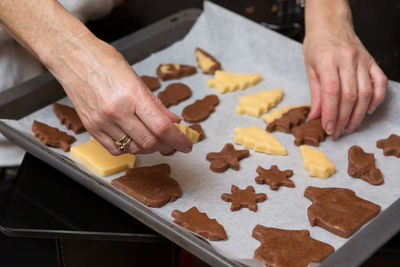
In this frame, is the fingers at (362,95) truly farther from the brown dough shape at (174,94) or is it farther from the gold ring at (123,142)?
the gold ring at (123,142)

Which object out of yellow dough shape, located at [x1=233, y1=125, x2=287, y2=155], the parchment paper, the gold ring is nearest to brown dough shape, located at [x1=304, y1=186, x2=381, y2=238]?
the parchment paper

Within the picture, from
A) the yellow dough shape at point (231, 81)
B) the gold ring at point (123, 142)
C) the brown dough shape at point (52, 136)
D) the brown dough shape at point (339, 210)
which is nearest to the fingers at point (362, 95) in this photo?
the brown dough shape at point (339, 210)

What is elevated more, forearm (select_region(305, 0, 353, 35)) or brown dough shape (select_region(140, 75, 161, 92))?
forearm (select_region(305, 0, 353, 35))

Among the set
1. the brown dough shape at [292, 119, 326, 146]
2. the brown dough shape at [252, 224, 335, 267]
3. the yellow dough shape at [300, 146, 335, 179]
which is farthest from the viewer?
the brown dough shape at [292, 119, 326, 146]

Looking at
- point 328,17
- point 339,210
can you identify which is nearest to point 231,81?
point 328,17

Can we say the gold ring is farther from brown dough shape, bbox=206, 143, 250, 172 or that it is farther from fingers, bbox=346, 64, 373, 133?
fingers, bbox=346, 64, 373, 133

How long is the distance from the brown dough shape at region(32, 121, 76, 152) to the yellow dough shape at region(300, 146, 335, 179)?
56 cm

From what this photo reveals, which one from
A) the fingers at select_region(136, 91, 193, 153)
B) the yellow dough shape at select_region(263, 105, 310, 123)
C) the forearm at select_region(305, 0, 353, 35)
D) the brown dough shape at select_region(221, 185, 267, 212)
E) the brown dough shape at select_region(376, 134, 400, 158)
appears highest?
the fingers at select_region(136, 91, 193, 153)

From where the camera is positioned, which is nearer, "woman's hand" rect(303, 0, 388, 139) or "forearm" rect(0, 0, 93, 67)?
"forearm" rect(0, 0, 93, 67)

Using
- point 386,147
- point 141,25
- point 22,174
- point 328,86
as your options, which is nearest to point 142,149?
point 22,174

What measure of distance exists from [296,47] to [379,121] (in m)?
0.32

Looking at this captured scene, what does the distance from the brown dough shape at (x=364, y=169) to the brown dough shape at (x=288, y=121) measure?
18 cm

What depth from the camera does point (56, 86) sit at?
5.45 feet

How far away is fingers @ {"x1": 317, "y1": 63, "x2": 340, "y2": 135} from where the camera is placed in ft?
4.77
